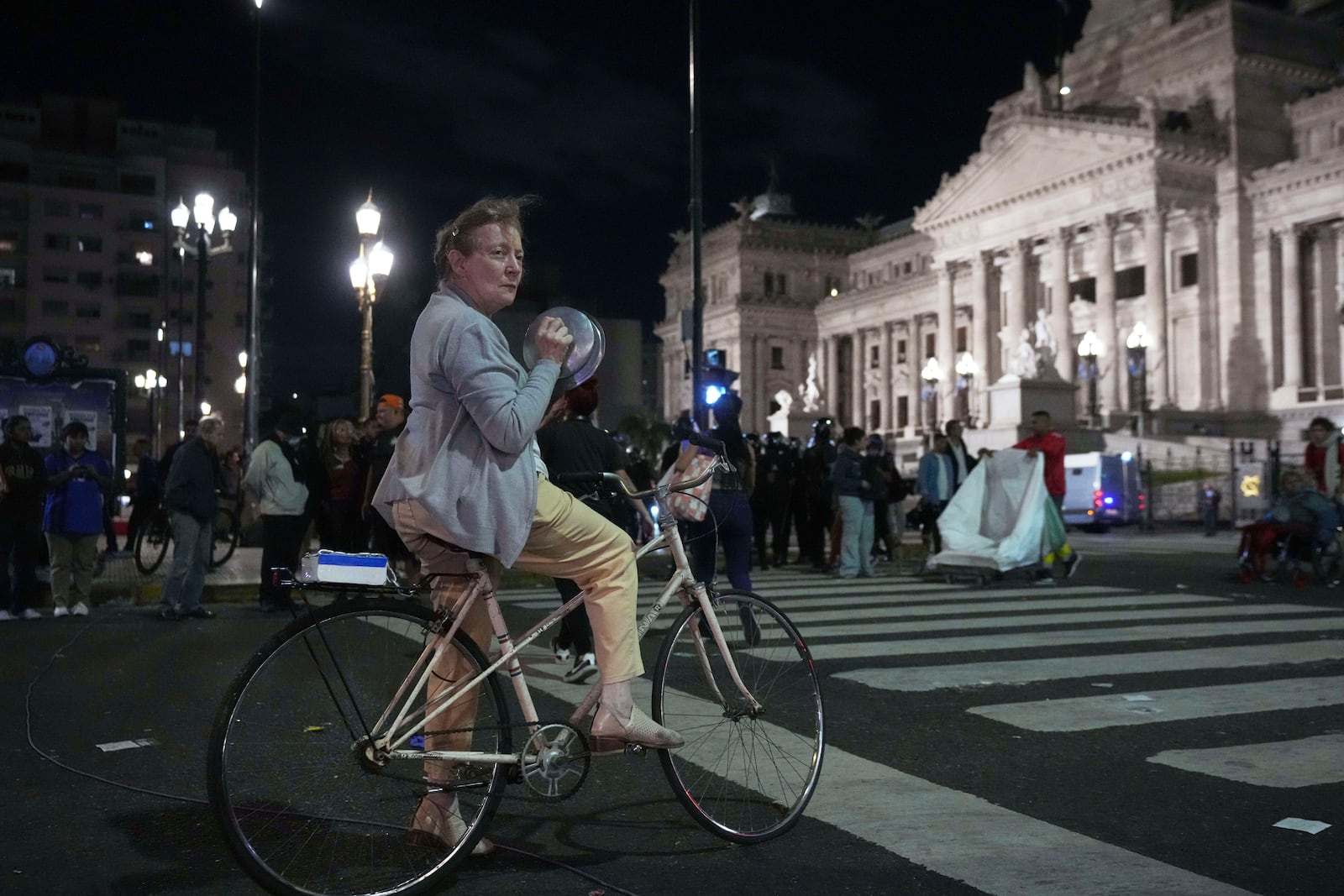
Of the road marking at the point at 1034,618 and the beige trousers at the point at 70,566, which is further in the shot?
the beige trousers at the point at 70,566

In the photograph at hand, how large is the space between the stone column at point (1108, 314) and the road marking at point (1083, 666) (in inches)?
1857

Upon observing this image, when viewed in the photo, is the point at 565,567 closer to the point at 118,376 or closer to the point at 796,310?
the point at 118,376

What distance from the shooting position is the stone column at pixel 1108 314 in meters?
53.2

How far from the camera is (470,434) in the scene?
11.7 feet

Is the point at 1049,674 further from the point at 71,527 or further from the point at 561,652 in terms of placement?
the point at 71,527

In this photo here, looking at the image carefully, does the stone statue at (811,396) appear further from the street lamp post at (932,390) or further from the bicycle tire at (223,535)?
the bicycle tire at (223,535)

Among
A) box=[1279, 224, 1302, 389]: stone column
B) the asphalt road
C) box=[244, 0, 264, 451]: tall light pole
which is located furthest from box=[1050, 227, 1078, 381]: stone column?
the asphalt road

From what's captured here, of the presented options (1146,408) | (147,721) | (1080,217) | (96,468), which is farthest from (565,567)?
(1080,217)

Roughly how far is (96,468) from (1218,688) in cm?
1045

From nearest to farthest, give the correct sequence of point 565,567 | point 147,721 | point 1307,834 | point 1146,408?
point 565,567
point 1307,834
point 147,721
point 1146,408

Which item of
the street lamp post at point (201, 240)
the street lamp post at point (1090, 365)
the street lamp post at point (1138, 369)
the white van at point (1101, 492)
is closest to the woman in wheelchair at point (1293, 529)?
the street lamp post at point (201, 240)

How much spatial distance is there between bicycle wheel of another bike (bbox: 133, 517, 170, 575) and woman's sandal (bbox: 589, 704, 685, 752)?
1222 centimetres

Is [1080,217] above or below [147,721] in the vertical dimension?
above

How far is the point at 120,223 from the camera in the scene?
86438 millimetres
